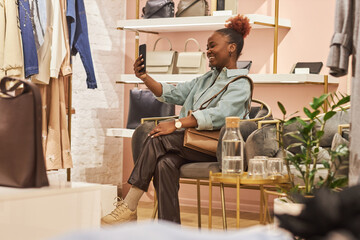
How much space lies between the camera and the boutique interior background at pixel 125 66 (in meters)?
4.75

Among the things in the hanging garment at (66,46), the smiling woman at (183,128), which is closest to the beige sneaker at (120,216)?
the smiling woman at (183,128)

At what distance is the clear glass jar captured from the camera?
310 cm

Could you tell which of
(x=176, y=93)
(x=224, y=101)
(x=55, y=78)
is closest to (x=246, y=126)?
(x=224, y=101)

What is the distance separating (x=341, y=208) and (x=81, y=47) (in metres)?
4.11

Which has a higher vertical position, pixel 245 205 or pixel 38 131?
pixel 38 131

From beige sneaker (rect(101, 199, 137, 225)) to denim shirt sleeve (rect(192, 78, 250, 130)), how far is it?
0.62 meters

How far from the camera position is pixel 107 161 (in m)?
5.54

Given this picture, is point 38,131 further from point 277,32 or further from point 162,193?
point 277,32

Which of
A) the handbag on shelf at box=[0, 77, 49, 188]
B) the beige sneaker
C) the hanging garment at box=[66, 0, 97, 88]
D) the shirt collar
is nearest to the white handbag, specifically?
the hanging garment at box=[66, 0, 97, 88]

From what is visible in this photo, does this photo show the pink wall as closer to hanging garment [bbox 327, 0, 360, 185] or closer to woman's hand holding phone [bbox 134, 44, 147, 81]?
woman's hand holding phone [bbox 134, 44, 147, 81]

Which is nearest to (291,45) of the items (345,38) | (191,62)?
(191,62)

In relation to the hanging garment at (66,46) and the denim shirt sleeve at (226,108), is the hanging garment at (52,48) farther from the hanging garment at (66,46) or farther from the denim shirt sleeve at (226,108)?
the denim shirt sleeve at (226,108)

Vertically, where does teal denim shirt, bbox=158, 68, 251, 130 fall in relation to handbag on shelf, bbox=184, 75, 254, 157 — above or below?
above

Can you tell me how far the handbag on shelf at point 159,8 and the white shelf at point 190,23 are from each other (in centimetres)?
7
